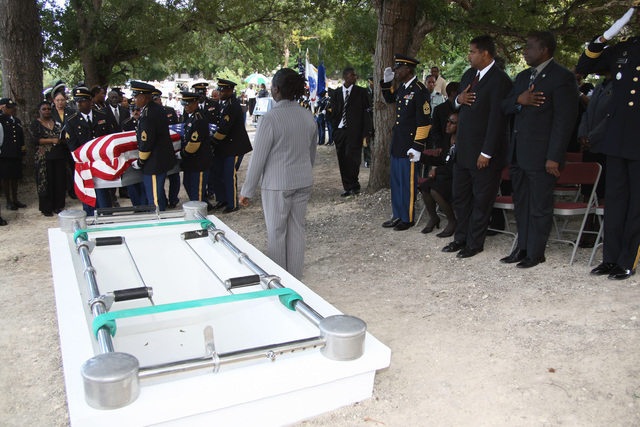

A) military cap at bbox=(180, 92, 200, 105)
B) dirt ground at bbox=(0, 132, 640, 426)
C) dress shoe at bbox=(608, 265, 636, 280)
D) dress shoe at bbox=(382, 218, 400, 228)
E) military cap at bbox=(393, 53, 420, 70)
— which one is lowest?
dirt ground at bbox=(0, 132, 640, 426)

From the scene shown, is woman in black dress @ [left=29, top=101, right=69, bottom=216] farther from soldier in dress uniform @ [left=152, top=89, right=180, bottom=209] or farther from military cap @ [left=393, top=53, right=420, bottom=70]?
military cap @ [left=393, top=53, right=420, bottom=70]

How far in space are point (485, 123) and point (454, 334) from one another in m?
2.32

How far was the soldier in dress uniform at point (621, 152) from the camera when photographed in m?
4.13

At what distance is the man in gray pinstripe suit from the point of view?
4.09m

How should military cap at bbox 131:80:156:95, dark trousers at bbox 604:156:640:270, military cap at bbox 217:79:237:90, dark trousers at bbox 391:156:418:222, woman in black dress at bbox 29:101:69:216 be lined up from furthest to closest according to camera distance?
woman in black dress at bbox 29:101:69:216
military cap at bbox 217:79:237:90
military cap at bbox 131:80:156:95
dark trousers at bbox 391:156:418:222
dark trousers at bbox 604:156:640:270

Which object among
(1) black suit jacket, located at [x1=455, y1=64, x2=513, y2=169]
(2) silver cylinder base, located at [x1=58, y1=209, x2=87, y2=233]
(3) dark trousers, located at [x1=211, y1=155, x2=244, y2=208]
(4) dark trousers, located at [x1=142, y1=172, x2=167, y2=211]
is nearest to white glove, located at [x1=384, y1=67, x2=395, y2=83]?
(1) black suit jacket, located at [x1=455, y1=64, x2=513, y2=169]

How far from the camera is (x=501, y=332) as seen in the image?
3.57 m

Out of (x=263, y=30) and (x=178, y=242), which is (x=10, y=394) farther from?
(x=263, y=30)

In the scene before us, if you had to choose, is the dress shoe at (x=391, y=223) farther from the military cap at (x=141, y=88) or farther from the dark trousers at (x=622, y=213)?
the military cap at (x=141, y=88)

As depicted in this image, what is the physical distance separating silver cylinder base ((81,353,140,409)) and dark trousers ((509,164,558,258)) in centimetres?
388

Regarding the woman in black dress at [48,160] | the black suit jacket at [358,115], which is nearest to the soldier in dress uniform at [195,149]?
the woman in black dress at [48,160]

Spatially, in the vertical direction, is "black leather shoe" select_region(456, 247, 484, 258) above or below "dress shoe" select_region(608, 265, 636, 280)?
below

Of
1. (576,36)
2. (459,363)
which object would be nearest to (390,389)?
(459,363)

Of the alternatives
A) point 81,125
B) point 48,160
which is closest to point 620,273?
point 81,125
